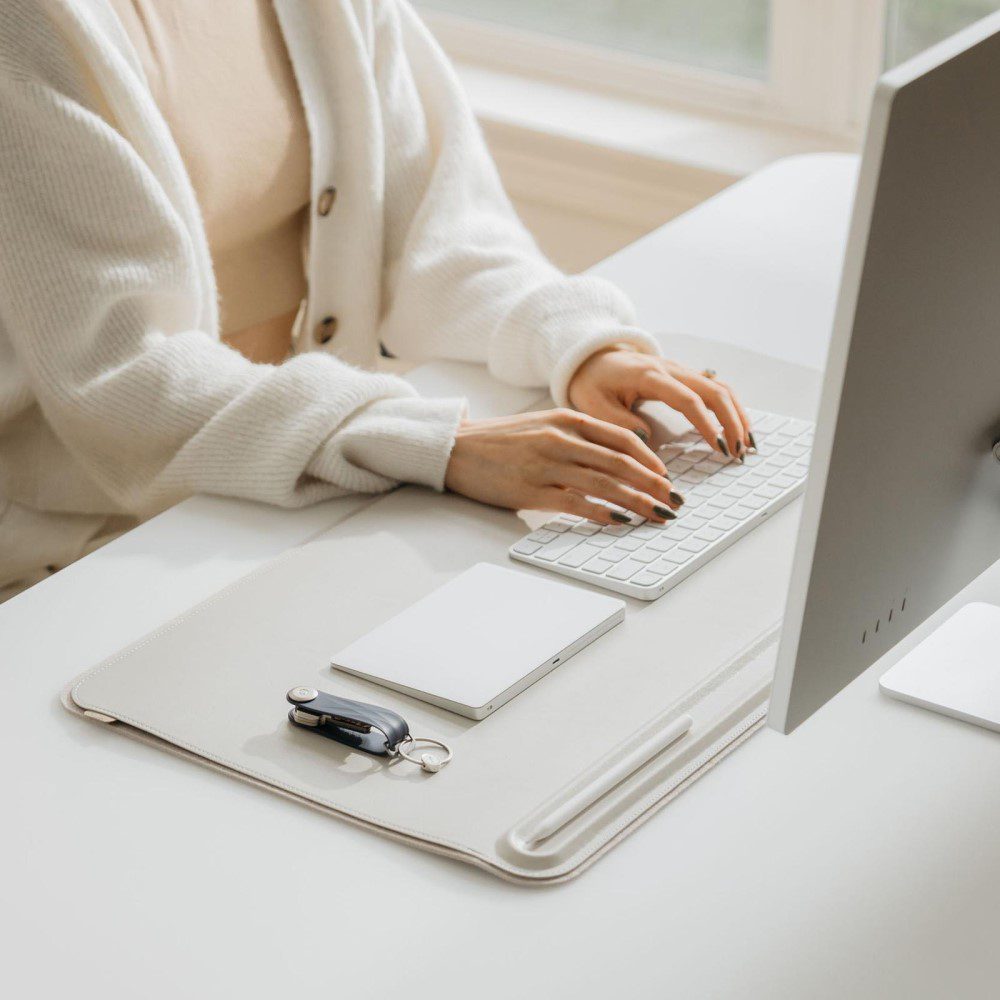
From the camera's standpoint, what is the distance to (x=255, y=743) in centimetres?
77

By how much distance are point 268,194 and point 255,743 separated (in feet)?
2.38

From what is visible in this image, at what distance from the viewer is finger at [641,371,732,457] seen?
1.06 metres

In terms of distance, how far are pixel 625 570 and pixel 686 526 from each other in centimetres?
7

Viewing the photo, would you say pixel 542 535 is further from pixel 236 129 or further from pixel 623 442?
pixel 236 129

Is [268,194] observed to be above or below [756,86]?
below

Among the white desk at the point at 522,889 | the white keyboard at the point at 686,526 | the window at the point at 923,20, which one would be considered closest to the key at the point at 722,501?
the white keyboard at the point at 686,526

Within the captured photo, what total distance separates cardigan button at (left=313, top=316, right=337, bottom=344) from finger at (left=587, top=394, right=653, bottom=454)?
35 centimetres

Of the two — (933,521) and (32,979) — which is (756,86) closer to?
(933,521)


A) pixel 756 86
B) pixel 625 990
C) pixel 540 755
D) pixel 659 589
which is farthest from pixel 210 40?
pixel 756 86

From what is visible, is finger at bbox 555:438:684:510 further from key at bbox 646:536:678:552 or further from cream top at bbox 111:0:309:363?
cream top at bbox 111:0:309:363

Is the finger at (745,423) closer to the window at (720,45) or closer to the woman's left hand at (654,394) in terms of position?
the woman's left hand at (654,394)

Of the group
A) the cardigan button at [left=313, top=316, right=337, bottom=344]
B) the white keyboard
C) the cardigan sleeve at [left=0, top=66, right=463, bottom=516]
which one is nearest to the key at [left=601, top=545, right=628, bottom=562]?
the white keyboard

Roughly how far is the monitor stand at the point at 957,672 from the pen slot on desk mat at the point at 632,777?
80 millimetres

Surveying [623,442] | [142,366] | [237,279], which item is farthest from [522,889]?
[237,279]
